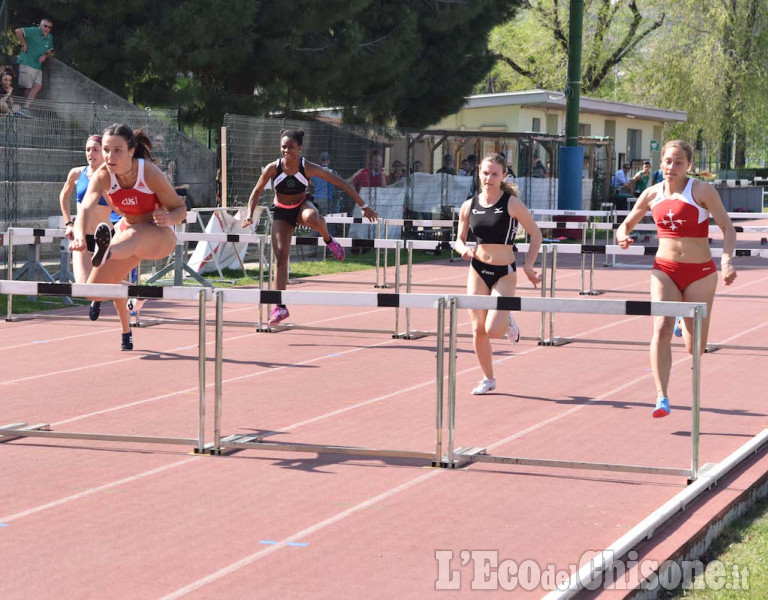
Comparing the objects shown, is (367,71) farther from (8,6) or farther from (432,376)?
(432,376)

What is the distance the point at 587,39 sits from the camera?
47594 mm

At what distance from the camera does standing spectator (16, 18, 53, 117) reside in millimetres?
23516

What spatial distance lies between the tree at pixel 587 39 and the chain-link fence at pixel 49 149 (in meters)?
27.5

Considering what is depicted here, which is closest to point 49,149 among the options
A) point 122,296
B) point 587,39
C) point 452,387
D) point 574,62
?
point 574,62

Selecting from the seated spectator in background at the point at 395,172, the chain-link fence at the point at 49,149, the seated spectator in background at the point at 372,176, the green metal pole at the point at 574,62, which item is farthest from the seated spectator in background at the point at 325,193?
the green metal pole at the point at 574,62

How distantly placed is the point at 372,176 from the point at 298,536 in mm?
19834

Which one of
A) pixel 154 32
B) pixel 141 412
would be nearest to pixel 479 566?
pixel 141 412

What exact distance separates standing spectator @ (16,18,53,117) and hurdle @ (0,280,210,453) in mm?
16356

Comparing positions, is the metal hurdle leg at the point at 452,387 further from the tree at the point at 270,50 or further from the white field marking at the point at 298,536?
the tree at the point at 270,50

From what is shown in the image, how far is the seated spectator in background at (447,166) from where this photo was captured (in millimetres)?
27763

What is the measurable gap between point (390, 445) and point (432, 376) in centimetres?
288

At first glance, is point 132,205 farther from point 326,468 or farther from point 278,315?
point 278,315

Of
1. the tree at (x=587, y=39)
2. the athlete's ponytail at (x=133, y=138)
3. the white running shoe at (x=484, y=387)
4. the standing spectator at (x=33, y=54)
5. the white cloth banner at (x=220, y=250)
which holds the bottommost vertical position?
the white running shoe at (x=484, y=387)

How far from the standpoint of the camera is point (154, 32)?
23.4 metres
